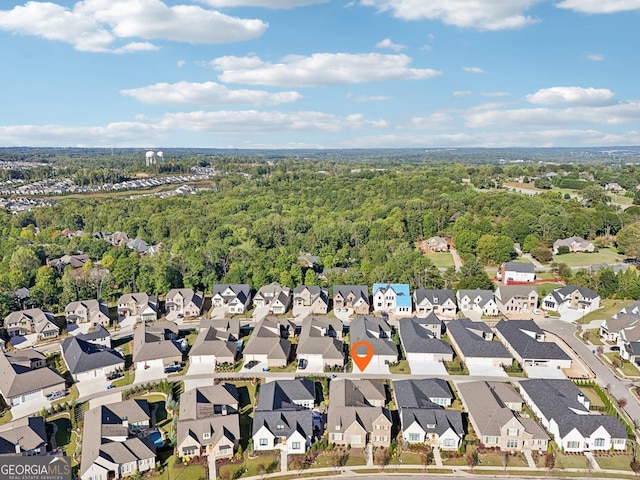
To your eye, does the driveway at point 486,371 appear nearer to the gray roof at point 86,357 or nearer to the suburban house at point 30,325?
the gray roof at point 86,357

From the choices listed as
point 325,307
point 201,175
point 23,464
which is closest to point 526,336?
point 325,307

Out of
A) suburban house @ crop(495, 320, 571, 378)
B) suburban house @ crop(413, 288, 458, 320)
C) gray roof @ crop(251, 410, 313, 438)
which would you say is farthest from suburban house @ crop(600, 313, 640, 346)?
gray roof @ crop(251, 410, 313, 438)

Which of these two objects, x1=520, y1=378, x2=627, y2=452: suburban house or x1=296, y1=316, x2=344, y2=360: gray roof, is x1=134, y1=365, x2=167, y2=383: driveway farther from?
x1=520, y1=378, x2=627, y2=452: suburban house

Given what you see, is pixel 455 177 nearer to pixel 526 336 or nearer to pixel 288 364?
pixel 526 336

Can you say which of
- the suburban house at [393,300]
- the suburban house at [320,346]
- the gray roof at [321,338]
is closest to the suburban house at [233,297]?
the gray roof at [321,338]

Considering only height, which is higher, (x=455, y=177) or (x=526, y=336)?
(x=455, y=177)
